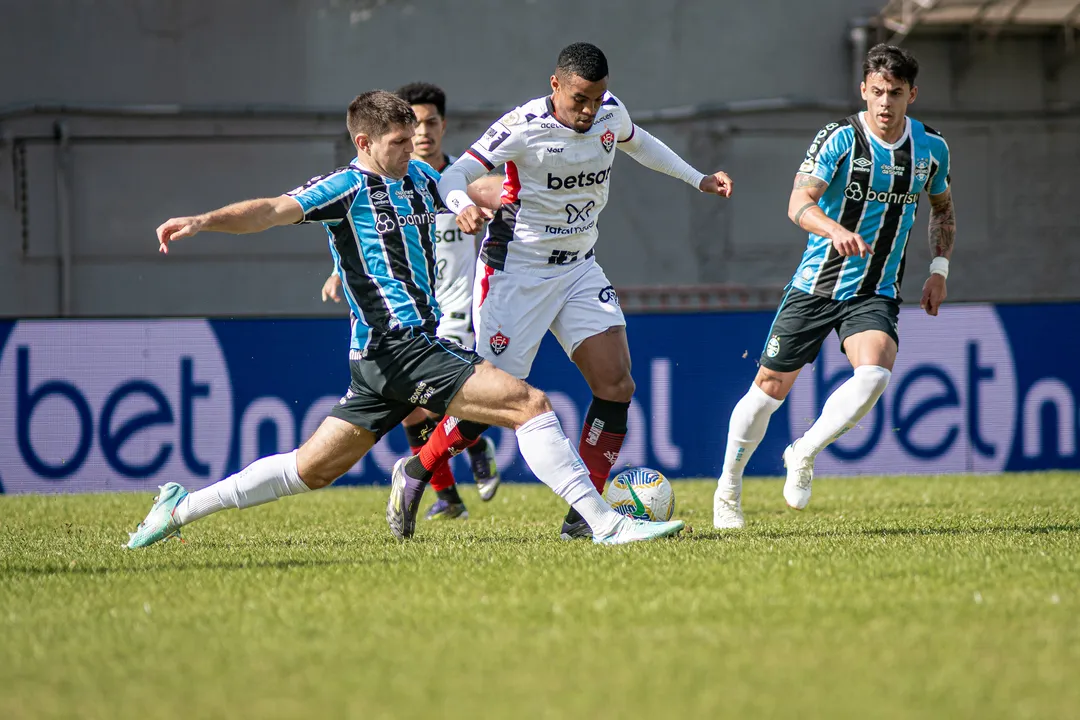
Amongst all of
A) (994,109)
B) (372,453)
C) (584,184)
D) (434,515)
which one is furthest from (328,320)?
(994,109)

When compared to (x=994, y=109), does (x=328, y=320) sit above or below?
below

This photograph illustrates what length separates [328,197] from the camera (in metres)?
5.75

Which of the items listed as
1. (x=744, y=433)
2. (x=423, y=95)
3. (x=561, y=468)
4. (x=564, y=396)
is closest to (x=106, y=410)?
(x=564, y=396)

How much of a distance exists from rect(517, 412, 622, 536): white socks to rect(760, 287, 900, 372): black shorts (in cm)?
149

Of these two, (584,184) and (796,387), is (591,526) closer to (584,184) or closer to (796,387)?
(584,184)

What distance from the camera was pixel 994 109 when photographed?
19.2 metres

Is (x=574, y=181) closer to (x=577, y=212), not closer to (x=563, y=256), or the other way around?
(x=577, y=212)

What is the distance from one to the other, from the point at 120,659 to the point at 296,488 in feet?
7.59

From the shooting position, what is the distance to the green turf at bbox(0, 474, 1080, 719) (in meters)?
3.27


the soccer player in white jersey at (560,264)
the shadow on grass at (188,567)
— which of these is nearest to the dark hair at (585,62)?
the soccer player in white jersey at (560,264)

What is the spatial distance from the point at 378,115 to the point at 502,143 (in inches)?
29.3

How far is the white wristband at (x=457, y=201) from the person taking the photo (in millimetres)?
5777

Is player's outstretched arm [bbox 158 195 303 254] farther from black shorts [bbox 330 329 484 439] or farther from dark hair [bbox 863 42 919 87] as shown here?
dark hair [bbox 863 42 919 87]

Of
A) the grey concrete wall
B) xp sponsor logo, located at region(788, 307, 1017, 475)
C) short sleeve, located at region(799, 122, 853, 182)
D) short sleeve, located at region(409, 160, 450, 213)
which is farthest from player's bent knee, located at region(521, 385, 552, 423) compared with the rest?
the grey concrete wall
